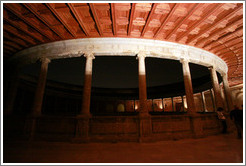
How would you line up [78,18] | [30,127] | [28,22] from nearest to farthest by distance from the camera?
[78,18] < [28,22] < [30,127]

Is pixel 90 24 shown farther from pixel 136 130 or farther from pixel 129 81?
pixel 129 81

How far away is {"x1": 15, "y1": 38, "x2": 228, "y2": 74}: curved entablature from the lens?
722cm

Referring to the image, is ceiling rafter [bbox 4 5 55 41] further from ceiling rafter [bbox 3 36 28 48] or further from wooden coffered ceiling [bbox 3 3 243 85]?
ceiling rafter [bbox 3 36 28 48]

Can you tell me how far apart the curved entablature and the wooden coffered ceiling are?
31 cm

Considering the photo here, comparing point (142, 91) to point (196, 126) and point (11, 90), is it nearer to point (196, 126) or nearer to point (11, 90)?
point (196, 126)

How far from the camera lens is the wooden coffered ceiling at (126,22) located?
4973 millimetres

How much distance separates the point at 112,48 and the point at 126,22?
1.81 meters

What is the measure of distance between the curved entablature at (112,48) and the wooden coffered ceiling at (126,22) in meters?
0.31

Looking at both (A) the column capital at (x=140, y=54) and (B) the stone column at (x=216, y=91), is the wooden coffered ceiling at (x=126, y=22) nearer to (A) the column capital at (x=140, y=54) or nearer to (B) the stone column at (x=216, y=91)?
(A) the column capital at (x=140, y=54)

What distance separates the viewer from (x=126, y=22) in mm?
5859

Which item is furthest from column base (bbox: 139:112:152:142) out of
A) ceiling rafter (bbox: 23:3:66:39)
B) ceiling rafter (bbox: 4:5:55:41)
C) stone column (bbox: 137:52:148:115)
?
ceiling rafter (bbox: 4:5:55:41)

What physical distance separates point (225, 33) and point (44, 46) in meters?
10.9

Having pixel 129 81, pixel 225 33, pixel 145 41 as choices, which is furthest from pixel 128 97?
pixel 225 33

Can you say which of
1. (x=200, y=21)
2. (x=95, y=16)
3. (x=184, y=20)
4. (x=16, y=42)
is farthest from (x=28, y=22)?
(x=200, y=21)
